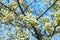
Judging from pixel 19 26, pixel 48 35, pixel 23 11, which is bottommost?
pixel 48 35

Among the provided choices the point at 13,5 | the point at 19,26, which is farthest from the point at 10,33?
the point at 13,5

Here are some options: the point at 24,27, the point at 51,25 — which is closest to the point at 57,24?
the point at 51,25

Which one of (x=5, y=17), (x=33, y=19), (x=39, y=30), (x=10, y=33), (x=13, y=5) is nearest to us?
(x=33, y=19)

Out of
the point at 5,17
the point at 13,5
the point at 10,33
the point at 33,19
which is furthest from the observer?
the point at 10,33

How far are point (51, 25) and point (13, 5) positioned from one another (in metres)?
1.32

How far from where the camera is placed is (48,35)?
6.97 metres

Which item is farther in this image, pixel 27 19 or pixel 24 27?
pixel 24 27

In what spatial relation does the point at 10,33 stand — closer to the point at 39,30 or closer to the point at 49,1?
the point at 39,30

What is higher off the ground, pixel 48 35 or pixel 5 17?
pixel 5 17

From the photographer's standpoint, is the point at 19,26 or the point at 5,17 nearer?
the point at 5,17

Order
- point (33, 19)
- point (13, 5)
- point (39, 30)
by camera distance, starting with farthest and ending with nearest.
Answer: point (39, 30) < point (13, 5) < point (33, 19)

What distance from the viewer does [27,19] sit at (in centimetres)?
560

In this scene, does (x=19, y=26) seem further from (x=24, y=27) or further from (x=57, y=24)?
(x=57, y=24)

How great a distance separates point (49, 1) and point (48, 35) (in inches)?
53.4
